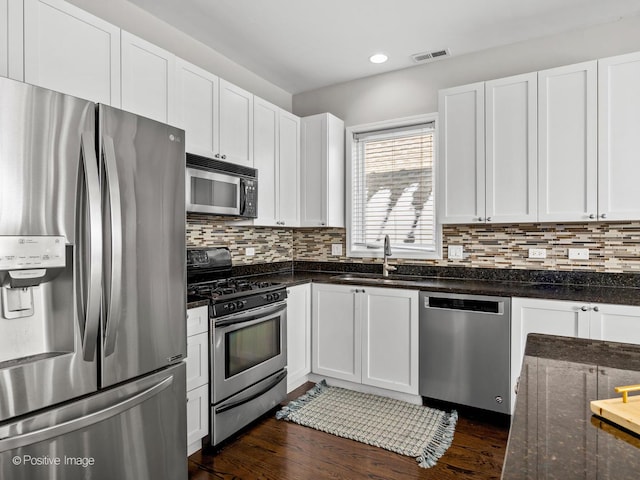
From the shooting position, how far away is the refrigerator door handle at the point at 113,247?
→ 1541 millimetres

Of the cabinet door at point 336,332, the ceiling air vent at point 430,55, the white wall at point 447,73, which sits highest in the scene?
the ceiling air vent at point 430,55

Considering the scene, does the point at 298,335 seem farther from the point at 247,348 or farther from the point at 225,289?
the point at 225,289

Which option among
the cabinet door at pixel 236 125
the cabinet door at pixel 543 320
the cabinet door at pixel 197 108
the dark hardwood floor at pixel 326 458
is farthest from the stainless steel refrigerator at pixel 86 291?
the cabinet door at pixel 543 320

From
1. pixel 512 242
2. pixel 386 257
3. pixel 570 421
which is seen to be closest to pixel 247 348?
pixel 386 257

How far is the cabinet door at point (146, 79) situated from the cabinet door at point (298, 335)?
1.56m

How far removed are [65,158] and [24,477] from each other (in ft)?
3.57

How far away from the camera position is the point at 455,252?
3.32m

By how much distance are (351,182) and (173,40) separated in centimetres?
188

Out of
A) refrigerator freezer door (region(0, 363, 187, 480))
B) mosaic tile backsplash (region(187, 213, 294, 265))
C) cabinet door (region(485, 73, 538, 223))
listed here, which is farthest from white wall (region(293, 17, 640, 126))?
refrigerator freezer door (region(0, 363, 187, 480))

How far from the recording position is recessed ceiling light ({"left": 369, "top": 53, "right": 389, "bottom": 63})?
10.7 ft

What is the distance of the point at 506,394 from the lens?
8.35 ft

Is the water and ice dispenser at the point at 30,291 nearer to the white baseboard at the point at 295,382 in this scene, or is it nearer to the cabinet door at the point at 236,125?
the cabinet door at the point at 236,125

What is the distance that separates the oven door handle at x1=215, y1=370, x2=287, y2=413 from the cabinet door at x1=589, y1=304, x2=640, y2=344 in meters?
2.00

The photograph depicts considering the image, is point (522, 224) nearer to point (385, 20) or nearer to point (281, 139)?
point (385, 20)
